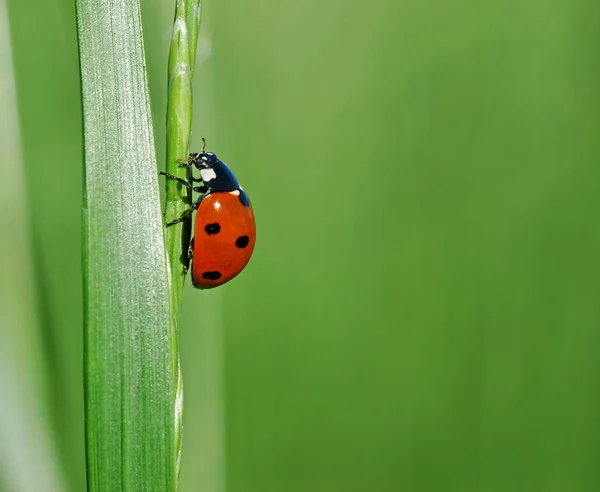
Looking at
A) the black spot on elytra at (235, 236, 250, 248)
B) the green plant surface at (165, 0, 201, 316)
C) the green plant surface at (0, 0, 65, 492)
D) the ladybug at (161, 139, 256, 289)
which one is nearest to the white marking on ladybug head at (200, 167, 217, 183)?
the ladybug at (161, 139, 256, 289)

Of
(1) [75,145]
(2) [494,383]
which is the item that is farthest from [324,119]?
(2) [494,383]

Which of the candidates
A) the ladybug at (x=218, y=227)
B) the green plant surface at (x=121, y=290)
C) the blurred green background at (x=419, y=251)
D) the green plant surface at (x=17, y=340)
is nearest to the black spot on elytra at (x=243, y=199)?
the ladybug at (x=218, y=227)

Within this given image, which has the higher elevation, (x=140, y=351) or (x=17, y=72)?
(x=17, y=72)

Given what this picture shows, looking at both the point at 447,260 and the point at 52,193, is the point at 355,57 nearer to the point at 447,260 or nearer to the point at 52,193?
the point at 447,260

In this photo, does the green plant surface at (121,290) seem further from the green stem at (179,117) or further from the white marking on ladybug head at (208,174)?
the white marking on ladybug head at (208,174)

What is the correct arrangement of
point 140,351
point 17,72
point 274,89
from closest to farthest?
point 140,351
point 17,72
point 274,89
